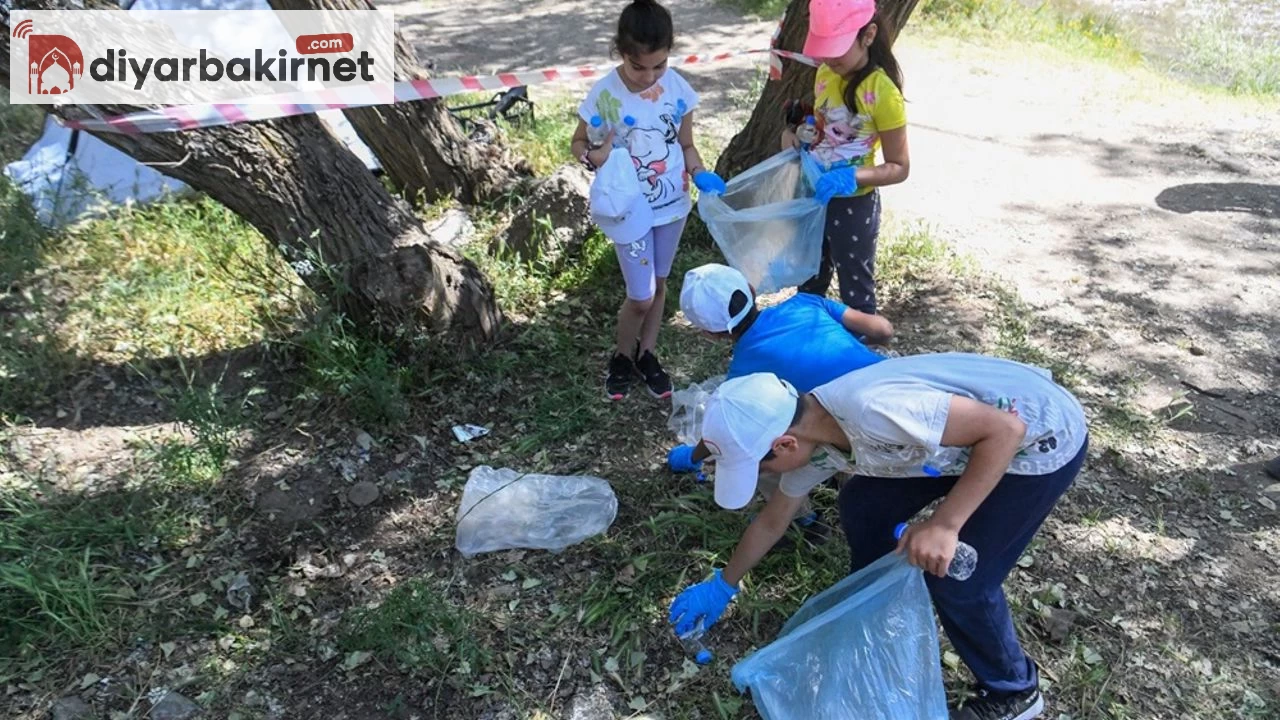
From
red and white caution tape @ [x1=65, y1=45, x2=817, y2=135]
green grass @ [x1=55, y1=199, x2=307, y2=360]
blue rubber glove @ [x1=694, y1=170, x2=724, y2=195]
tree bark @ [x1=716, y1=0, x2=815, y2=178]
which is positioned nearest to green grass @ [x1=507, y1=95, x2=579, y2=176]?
red and white caution tape @ [x1=65, y1=45, x2=817, y2=135]

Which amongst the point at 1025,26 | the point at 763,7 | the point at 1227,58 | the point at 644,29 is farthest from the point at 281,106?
the point at 1227,58

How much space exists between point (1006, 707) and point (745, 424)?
1092 mm

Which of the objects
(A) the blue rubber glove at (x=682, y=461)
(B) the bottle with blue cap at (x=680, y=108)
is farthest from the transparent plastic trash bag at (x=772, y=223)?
(A) the blue rubber glove at (x=682, y=461)

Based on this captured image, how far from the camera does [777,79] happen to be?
12.7ft

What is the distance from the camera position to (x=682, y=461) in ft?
9.21

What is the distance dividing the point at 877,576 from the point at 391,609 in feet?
4.31

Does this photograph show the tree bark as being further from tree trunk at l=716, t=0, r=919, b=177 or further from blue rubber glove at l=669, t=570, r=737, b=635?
blue rubber glove at l=669, t=570, r=737, b=635

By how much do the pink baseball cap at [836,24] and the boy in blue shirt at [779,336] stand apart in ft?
2.89

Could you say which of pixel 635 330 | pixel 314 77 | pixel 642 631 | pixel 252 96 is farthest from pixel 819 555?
pixel 314 77

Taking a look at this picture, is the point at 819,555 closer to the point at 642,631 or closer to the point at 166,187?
the point at 642,631

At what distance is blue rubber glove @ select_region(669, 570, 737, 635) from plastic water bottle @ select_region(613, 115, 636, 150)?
4.77 feet

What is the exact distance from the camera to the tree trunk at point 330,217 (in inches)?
116

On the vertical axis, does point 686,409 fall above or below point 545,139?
below

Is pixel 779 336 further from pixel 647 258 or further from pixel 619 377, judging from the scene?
pixel 619 377
